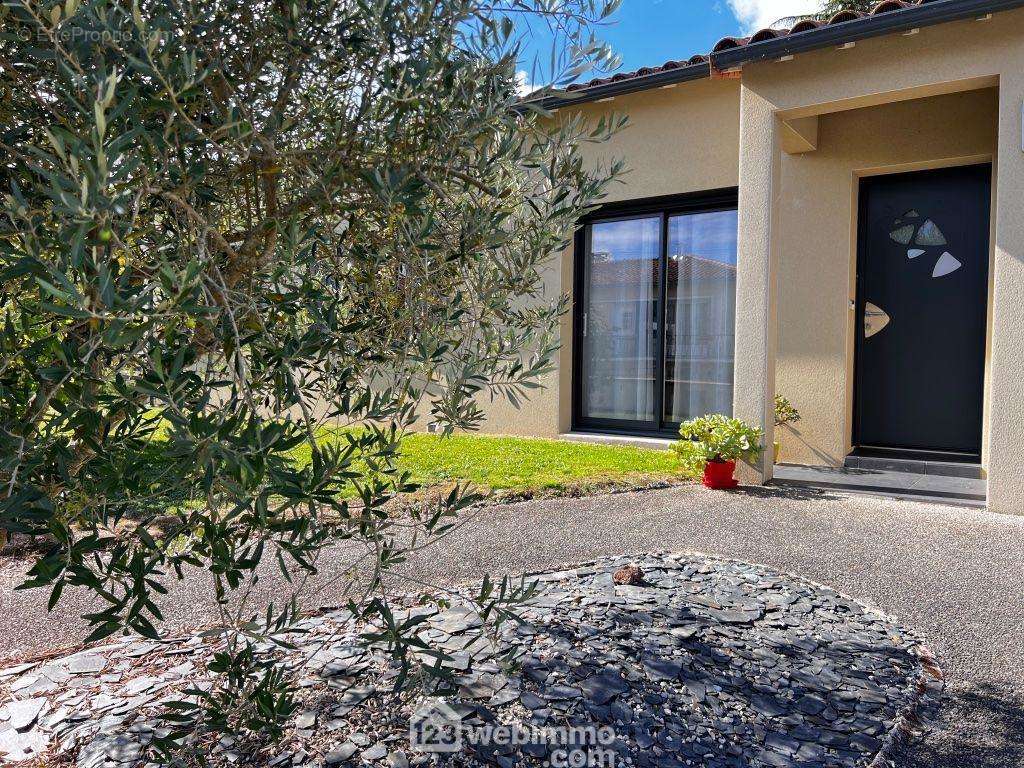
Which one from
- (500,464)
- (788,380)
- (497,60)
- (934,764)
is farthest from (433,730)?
(788,380)

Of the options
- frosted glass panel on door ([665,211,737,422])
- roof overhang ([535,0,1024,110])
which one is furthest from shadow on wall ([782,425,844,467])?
roof overhang ([535,0,1024,110])

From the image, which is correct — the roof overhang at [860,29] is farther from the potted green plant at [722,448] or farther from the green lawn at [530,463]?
the green lawn at [530,463]

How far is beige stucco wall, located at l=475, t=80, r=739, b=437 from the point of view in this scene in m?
7.81

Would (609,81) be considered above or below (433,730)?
above

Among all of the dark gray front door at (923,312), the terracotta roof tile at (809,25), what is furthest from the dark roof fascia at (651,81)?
the dark gray front door at (923,312)

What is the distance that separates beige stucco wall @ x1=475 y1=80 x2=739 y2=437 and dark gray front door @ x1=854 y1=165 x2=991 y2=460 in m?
1.60

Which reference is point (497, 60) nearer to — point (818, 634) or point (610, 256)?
point (818, 634)

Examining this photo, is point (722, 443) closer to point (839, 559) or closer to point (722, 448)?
point (722, 448)

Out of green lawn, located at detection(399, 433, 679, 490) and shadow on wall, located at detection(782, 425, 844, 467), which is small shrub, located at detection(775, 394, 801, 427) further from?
green lawn, located at detection(399, 433, 679, 490)

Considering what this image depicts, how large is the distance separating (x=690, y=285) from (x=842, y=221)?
1.83 meters

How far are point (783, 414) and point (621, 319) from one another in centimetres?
241

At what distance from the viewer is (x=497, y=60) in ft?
7.25

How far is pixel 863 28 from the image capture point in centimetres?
550

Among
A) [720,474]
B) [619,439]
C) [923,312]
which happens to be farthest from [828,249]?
[619,439]
